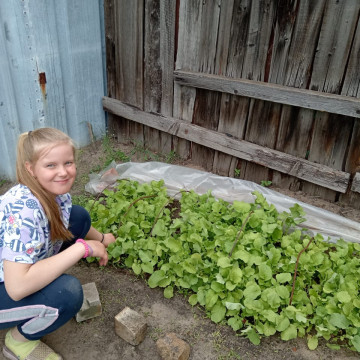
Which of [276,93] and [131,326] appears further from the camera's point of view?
[276,93]

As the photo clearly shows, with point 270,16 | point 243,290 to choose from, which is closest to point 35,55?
point 270,16

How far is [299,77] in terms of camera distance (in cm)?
286

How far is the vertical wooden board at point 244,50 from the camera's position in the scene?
2873mm

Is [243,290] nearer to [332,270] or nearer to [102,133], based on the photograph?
[332,270]

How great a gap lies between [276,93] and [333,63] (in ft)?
1.50

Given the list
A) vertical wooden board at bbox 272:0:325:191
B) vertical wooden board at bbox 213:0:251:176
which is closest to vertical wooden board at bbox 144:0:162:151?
vertical wooden board at bbox 213:0:251:176

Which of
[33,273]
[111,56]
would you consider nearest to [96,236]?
[33,273]

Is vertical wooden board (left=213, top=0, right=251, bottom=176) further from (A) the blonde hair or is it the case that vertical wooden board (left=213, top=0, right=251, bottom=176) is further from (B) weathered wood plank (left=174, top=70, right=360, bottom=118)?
(A) the blonde hair

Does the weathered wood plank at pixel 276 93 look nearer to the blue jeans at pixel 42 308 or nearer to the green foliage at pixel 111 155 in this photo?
the green foliage at pixel 111 155

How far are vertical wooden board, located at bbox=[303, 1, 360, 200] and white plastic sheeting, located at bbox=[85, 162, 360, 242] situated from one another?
34cm

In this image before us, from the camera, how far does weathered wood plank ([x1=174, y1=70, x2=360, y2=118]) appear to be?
106 inches

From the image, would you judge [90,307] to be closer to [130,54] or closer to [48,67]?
[48,67]

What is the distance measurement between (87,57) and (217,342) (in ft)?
9.96

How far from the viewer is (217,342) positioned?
2.09 metres
